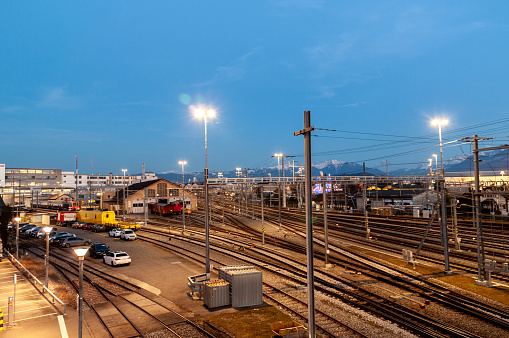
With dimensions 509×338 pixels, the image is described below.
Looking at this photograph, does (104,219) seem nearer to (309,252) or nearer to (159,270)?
(159,270)

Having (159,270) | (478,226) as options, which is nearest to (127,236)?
(159,270)

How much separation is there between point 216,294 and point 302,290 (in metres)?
5.48

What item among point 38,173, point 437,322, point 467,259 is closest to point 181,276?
point 437,322

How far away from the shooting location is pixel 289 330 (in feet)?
44.0

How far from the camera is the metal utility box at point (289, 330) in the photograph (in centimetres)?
1327

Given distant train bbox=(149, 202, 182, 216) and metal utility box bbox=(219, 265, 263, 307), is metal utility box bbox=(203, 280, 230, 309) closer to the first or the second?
metal utility box bbox=(219, 265, 263, 307)

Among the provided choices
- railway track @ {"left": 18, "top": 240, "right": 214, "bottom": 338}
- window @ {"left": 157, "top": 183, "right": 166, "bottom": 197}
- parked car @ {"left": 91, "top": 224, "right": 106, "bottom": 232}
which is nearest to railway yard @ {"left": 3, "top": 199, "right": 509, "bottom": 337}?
railway track @ {"left": 18, "top": 240, "right": 214, "bottom": 338}

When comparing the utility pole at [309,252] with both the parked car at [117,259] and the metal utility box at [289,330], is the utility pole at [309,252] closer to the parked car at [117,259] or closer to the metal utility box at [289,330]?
the metal utility box at [289,330]

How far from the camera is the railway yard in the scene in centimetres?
1484

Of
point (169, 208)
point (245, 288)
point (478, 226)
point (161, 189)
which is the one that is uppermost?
point (161, 189)

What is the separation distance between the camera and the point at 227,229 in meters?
50.5

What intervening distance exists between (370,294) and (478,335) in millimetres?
5928

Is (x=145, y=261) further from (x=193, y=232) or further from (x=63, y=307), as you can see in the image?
(x=193, y=232)

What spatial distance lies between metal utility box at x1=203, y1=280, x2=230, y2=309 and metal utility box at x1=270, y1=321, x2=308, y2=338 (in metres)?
4.37
